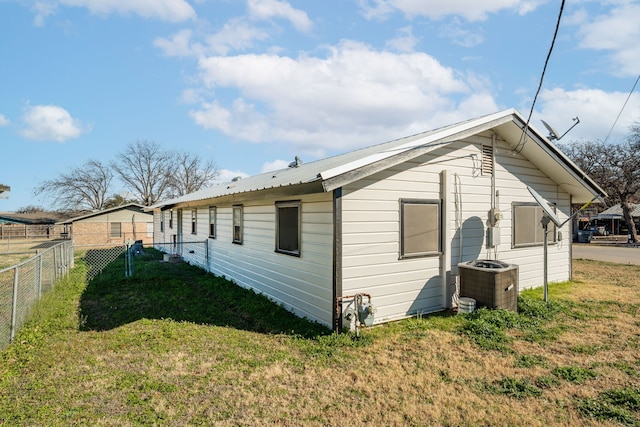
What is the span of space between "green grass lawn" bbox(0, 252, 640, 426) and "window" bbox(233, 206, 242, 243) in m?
2.63

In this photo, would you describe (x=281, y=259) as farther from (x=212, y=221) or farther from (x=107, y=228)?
(x=107, y=228)

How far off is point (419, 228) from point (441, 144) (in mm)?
1566

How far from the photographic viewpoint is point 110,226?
28.1 metres

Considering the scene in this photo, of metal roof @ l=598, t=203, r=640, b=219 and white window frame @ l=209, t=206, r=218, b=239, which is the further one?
metal roof @ l=598, t=203, r=640, b=219

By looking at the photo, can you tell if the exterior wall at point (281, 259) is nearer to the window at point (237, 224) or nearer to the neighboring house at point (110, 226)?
the window at point (237, 224)

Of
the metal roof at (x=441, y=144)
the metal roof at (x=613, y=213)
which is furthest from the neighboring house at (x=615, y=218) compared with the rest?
the metal roof at (x=441, y=144)

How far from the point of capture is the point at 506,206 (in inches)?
308

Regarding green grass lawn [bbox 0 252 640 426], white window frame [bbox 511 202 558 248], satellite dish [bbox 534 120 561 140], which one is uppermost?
satellite dish [bbox 534 120 561 140]

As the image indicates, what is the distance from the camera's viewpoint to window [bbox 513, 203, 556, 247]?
318 inches

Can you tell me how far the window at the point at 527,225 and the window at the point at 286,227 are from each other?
5151 millimetres

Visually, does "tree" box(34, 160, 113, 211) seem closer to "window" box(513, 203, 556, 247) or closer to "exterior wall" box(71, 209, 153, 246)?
"exterior wall" box(71, 209, 153, 246)

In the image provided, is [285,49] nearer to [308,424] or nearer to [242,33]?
[242,33]

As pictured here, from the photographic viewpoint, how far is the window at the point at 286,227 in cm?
684

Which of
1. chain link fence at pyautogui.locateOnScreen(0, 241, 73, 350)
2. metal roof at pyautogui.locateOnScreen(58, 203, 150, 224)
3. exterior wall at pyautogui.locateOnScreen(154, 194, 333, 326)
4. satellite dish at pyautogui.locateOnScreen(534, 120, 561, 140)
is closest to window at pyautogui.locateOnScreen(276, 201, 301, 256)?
exterior wall at pyautogui.locateOnScreen(154, 194, 333, 326)
